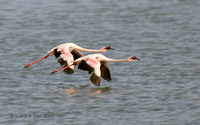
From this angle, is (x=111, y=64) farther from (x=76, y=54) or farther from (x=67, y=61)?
(x=67, y=61)

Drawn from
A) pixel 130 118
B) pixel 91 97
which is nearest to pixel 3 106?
pixel 91 97

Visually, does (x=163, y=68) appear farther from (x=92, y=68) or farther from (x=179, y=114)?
(x=179, y=114)

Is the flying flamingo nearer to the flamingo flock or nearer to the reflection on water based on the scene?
the flamingo flock

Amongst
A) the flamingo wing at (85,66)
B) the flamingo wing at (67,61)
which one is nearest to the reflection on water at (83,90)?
the flamingo wing at (85,66)

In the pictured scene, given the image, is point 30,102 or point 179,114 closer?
point 179,114

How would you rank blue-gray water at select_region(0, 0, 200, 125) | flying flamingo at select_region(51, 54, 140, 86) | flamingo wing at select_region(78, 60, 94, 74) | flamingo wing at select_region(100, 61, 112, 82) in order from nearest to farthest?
blue-gray water at select_region(0, 0, 200, 125) → flying flamingo at select_region(51, 54, 140, 86) → flamingo wing at select_region(78, 60, 94, 74) → flamingo wing at select_region(100, 61, 112, 82)

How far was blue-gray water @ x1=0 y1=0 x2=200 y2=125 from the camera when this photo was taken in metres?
13.0

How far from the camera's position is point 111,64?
18.3 metres

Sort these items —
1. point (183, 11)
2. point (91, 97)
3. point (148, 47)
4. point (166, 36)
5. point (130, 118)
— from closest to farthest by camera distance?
point (130, 118) → point (91, 97) → point (148, 47) → point (166, 36) → point (183, 11)

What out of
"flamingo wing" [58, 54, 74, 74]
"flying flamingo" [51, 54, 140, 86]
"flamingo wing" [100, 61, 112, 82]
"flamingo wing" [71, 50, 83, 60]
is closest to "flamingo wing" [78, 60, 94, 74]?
"flying flamingo" [51, 54, 140, 86]

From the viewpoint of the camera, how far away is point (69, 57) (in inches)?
630

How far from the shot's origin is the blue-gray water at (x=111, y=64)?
13.0m

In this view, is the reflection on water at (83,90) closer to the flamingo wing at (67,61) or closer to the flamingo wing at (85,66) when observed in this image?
the flamingo wing at (85,66)

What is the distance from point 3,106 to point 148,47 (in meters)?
8.04
